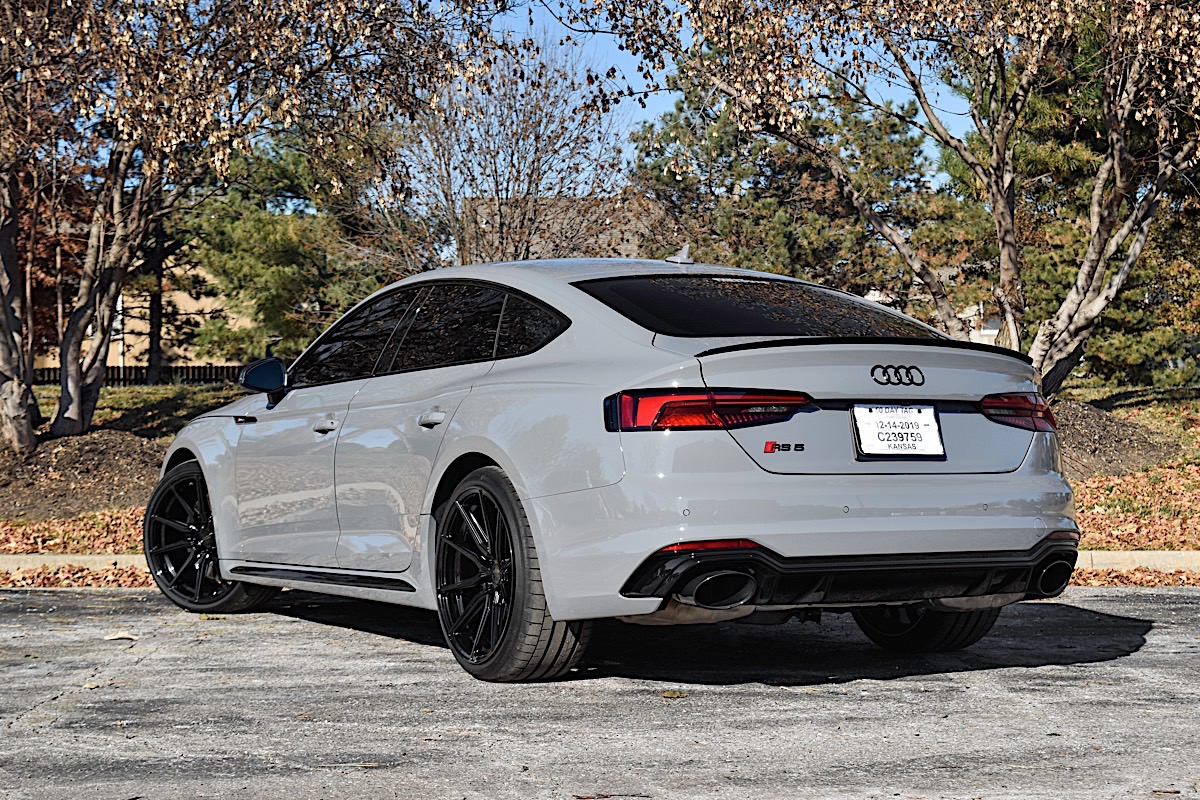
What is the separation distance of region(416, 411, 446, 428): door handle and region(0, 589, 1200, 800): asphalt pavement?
1.01 meters

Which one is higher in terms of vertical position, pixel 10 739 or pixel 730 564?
pixel 730 564

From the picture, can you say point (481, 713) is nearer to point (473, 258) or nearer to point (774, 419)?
point (774, 419)

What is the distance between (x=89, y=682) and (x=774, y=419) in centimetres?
295

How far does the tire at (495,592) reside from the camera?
18.3 ft

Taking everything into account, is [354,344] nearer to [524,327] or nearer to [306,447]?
[306,447]

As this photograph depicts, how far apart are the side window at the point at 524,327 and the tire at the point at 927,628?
73.5 inches

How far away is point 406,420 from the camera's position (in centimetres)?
632

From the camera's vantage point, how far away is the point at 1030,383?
19.2 ft

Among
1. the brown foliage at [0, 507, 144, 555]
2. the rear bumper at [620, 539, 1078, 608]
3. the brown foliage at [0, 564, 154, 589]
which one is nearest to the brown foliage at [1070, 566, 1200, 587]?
the rear bumper at [620, 539, 1078, 608]

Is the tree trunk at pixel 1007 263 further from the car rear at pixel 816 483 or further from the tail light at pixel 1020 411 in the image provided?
the car rear at pixel 816 483

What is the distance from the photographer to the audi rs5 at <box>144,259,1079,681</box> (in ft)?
16.9

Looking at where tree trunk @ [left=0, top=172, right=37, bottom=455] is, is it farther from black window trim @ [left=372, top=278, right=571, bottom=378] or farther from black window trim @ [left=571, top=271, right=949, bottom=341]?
black window trim @ [left=571, top=271, right=949, bottom=341]

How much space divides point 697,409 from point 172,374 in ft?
153

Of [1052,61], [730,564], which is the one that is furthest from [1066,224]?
[730,564]
